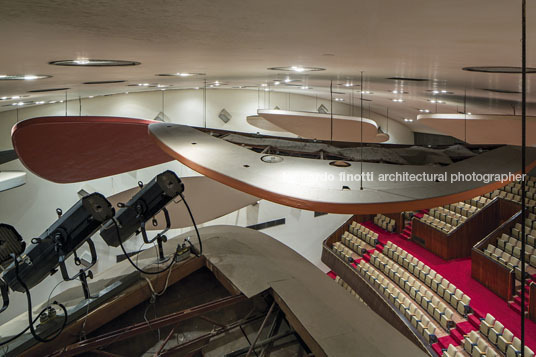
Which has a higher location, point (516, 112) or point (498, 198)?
point (516, 112)

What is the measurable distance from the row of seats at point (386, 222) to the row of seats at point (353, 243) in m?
1.26

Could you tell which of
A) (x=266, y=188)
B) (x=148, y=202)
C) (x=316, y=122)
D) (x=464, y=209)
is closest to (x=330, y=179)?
(x=266, y=188)

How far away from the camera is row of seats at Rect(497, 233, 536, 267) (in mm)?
9037

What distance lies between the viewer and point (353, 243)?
1356 centimetres

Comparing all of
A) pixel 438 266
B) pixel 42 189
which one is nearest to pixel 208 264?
pixel 438 266

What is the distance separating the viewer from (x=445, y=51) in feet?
10.5

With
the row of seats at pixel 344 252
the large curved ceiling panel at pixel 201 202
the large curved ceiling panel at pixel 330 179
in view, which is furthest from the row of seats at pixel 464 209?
the large curved ceiling panel at pixel 330 179

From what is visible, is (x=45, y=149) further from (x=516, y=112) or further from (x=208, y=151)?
(x=516, y=112)

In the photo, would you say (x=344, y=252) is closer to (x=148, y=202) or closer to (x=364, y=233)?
(x=364, y=233)

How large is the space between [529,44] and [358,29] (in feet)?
4.05

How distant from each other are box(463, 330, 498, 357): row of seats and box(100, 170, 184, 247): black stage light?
5734 mm

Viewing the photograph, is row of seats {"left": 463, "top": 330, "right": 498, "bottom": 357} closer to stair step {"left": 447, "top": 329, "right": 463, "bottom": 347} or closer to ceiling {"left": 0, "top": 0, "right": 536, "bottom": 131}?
stair step {"left": 447, "top": 329, "right": 463, "bottom": 347}

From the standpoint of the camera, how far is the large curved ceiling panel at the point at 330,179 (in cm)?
298

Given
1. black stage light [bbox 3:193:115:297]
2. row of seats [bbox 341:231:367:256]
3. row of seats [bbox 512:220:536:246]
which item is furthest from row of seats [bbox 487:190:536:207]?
black stage light [bbox 3:193:115:297]
